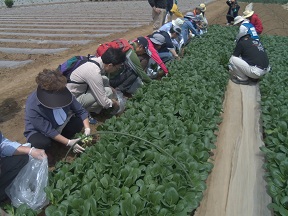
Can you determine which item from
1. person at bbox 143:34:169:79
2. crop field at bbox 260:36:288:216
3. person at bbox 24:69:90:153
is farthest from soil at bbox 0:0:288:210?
person at bbox 143:34:169:79

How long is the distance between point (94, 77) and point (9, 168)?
5.77 ft

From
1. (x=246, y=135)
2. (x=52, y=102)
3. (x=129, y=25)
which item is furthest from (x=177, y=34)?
(x=129, y=25)

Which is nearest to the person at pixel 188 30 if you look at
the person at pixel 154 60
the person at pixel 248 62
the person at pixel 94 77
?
the person at pixel 248 62

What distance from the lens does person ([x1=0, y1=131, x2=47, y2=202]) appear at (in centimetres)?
283

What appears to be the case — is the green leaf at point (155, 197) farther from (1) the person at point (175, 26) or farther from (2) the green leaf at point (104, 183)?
(1) the person at point (175, 26)

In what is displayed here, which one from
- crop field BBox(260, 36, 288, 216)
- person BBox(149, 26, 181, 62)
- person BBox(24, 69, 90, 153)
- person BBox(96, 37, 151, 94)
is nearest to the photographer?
crop field BBox(260, 36, 288, 216)

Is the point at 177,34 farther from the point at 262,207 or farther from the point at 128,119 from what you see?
the point at 262,207

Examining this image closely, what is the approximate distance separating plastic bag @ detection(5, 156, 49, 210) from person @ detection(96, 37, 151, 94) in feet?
8.99

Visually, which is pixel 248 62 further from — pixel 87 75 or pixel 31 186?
pixel 31 186

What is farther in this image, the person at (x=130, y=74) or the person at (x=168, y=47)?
the person at (x=168, y=47)

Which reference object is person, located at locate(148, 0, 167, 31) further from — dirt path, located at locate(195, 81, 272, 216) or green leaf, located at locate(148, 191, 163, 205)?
green leaf, located at locate(148, 191, 163, 205)

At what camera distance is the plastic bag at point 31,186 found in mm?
2758

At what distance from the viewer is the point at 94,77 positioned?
4.10 metres

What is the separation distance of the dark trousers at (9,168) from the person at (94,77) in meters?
1.60
